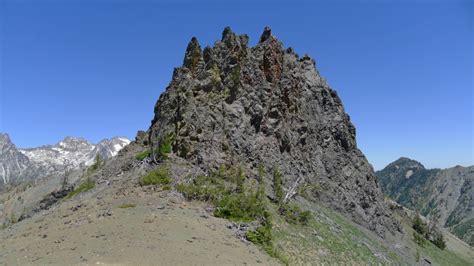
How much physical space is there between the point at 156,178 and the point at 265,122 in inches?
674

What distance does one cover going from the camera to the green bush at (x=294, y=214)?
117 ft

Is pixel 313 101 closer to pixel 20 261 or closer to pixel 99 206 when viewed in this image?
pixel 99 206

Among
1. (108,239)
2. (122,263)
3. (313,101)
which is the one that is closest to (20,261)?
(108,239)

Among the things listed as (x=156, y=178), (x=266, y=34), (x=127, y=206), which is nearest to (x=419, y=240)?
(x=266, y=34)

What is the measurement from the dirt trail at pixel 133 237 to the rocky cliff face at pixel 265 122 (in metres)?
8.48

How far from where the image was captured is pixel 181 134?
3891 centimetres

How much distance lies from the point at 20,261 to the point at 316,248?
A: 19.9 metres

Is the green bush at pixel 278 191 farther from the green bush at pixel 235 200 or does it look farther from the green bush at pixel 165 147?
the green bush at pixel 165 147

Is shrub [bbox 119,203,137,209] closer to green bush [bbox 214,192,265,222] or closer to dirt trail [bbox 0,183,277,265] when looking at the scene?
dirt trail [bbox 0,183,277,265]

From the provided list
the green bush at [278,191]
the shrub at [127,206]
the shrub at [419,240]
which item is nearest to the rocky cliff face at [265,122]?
the green bush at [278,191]

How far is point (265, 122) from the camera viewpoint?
47406mm

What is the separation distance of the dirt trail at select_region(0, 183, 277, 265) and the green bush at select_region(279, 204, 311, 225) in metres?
8.13

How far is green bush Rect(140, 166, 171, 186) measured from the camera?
33875 millimetres

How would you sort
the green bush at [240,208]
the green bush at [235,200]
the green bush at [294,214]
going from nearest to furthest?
the green bush at [235,200] < the green bush at [240,208] < the green bush at [294,214]
